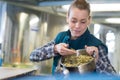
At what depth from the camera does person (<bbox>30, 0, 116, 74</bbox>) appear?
829 mm

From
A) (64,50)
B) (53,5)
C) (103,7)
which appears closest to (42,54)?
(64,50)

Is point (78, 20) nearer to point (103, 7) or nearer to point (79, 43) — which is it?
point (79, 43)

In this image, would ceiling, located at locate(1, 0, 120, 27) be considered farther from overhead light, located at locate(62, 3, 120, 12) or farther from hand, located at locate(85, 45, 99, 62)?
hand, located at locate(85, 45, 99, 62)

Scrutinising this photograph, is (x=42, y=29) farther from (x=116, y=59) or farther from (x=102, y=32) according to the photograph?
(x=116, y=59)

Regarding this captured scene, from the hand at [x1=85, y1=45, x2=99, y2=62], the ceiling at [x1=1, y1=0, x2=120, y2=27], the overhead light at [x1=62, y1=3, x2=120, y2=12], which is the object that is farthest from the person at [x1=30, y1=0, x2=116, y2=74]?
the overhead light at [x1=62, y1=3, x2=120, y2=12]

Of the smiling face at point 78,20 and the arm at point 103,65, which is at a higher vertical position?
the smiling face at point 78,20

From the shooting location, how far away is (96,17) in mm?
2826

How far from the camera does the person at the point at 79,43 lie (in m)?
0.83

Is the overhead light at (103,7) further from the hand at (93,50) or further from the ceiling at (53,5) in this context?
the hand at (93,50)

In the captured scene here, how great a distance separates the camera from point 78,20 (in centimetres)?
84

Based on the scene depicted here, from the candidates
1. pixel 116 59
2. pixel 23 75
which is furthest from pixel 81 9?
pixel 116 59

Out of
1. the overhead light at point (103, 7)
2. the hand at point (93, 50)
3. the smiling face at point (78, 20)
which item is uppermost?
the overhead light at point (103, 7)

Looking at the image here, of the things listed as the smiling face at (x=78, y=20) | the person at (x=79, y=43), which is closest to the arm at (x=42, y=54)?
the person at (x=79, y=43)

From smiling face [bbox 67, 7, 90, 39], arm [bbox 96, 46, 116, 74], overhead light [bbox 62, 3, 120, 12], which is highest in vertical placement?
overhead light [bbox 62, 3, 120, 12]
